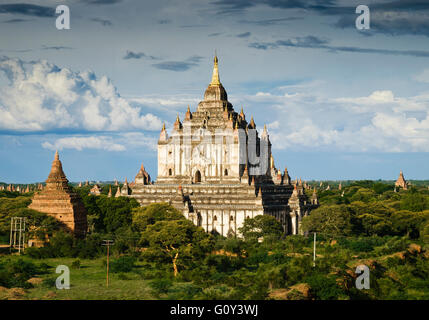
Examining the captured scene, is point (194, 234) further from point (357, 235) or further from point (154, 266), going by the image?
point (357, 235)

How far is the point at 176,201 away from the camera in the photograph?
276 ft

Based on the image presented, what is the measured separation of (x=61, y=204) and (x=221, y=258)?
19.6m

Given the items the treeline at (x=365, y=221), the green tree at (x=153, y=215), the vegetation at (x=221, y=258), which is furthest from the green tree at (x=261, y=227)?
the green tree at (x=153, y=215)

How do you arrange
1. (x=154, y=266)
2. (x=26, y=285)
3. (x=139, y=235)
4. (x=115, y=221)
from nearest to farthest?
(x=26, y=285) → (x=154, y=266) → (x=139, y=235) → (x=115, y=221)

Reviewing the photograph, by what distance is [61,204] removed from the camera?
73.6 meters

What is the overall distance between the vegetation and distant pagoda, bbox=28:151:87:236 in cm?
181

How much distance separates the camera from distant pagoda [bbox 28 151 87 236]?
73250 mm

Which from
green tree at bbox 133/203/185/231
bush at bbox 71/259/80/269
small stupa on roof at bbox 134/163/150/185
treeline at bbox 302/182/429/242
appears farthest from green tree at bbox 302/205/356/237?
bush at bbox 71/259/80/269

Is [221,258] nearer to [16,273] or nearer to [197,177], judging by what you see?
[16,273]

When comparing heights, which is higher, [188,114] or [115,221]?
[188,114]

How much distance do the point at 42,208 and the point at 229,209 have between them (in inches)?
825

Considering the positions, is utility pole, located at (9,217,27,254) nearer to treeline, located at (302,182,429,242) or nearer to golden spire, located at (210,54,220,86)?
treeline, located at (302,182,429,242)

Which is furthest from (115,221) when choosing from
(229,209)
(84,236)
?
(229,209)

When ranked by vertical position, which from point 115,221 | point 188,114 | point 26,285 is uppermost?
point 188,114
